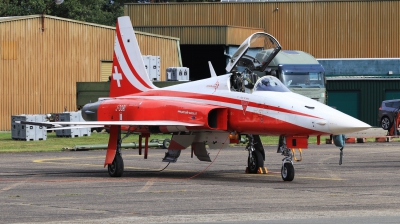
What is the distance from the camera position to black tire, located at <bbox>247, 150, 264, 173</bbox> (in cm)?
2142

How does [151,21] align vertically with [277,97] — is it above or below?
above

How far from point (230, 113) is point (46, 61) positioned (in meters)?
31.4

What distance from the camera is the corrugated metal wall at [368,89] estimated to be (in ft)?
182

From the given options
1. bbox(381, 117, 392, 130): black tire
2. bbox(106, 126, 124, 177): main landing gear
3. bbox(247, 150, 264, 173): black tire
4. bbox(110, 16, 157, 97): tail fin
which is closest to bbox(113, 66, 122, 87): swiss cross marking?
bbox(110, 16, 157, 97): tail fin

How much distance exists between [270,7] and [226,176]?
44886mm

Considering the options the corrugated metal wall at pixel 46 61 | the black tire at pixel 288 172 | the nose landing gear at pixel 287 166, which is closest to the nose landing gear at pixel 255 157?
the nose landing gear at pixel 287 166

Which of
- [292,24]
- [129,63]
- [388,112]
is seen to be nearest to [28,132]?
[129,63]

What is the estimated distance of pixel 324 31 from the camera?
63.9 metres

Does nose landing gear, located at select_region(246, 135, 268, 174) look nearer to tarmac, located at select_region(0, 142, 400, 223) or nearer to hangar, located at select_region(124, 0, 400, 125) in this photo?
tarmac, located at select_region(0, 142, 400, 223)

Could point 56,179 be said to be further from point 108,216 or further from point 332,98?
point 332,98

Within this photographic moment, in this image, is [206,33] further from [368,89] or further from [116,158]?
[116,158]

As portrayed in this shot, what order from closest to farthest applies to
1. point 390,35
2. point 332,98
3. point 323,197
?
point 323,197 < point 332,98 < point 390,35

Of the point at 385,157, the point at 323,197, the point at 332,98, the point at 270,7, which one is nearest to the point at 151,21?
the point at 270,7

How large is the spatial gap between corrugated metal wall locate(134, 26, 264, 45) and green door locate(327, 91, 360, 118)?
7.60 m
